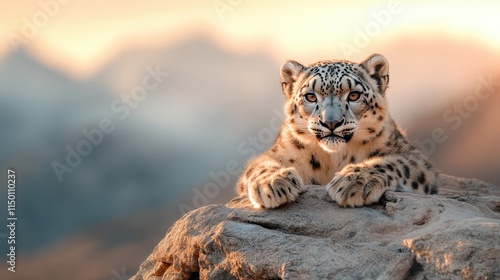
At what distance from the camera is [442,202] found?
5766mm

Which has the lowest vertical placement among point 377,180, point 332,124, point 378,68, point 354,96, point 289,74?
point 377,180

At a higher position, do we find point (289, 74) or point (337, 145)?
point (289, 74)

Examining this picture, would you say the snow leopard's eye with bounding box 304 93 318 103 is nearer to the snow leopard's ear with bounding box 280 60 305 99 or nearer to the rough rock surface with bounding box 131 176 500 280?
the snow leopard's ear with bounding box 280 60 305 99

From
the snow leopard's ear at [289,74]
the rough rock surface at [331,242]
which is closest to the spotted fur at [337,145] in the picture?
the snow leopard's ear at [289,74]

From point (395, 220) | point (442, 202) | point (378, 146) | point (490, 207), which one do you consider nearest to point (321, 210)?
point (395, 220)

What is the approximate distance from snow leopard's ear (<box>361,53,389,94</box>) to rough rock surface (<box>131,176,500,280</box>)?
1636mm

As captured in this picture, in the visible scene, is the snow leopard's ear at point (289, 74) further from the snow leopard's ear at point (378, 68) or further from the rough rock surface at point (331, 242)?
the rough rock surface at point (331, 242)

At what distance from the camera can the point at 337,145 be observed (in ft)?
21.2

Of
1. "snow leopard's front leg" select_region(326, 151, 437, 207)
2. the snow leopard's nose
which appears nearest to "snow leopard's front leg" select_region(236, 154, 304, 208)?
"snow leopard's front leg" select_region(326, 151, 437, 207)

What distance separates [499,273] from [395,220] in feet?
3.85

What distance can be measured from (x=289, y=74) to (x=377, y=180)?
2014mm

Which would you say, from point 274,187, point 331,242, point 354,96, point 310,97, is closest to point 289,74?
point 310,97

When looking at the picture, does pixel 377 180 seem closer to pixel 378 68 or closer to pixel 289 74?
pixel 378 68

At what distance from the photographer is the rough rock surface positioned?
4.55m
